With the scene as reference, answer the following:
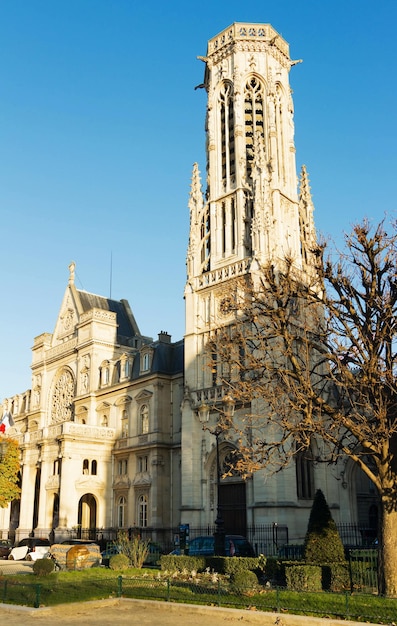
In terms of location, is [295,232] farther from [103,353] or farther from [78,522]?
[78,522]

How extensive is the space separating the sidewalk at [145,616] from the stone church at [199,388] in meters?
17.6

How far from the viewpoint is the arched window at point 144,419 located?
46938 mm

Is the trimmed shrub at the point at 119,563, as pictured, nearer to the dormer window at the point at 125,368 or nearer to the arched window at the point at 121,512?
the arched window at the point at 121,512

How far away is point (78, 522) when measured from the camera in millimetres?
48188

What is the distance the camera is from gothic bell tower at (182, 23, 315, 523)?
131 ft

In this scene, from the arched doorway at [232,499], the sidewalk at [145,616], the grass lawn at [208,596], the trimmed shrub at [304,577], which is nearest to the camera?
the sidewalk at [145,616]

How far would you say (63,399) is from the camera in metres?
56.2

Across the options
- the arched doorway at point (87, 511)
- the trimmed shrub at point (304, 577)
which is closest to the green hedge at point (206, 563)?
the trimmed shrub at point (304, 577)

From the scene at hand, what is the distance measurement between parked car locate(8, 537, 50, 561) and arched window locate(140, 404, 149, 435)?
1010cm

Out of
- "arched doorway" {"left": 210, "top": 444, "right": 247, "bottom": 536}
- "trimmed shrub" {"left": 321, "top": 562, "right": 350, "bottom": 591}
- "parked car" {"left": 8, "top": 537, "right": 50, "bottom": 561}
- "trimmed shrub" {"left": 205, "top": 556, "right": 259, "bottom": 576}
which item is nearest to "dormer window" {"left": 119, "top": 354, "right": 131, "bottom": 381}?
"parked car" {"left": 8, "top": 537, "right": 50, "bottom": 561}

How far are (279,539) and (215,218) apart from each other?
845 inches

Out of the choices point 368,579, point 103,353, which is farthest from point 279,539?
point 103,353

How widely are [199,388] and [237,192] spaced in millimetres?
13274

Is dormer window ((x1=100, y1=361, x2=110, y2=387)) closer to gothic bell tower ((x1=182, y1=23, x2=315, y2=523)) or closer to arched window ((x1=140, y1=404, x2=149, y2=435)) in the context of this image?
arched window ((x1=140, y1=404, x2=149, y2=435))
